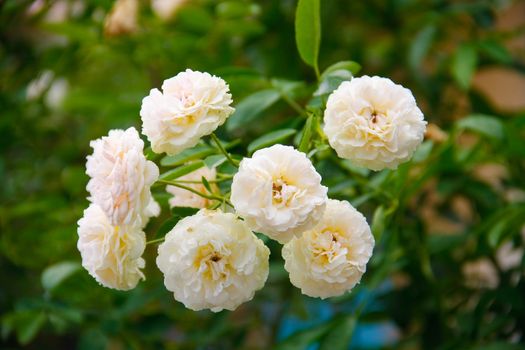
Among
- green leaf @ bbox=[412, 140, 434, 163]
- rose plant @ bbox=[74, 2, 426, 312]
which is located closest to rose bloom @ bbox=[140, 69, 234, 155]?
rose plant @ bbox=[74, 2, 426, 312]

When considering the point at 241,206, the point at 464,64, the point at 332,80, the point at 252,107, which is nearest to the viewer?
the point at 241,206

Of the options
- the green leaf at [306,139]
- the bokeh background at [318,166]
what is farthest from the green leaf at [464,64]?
the green leaf at [306,139]

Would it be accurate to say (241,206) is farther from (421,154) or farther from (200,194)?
(421,154)

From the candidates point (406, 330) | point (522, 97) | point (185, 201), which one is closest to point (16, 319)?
point (185, 201)

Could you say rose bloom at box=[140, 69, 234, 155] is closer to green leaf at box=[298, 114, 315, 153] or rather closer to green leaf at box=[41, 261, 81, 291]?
green leaf at box=[298, 114, 315, 153]

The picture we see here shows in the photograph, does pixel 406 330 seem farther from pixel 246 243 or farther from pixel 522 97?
pixel 522 97

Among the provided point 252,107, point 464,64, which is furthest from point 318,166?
point 464,64
